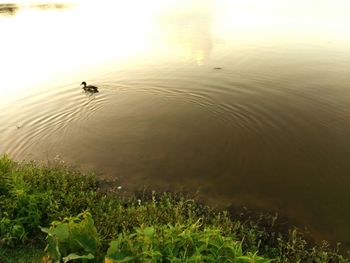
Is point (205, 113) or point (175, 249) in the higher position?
point (205, 113)

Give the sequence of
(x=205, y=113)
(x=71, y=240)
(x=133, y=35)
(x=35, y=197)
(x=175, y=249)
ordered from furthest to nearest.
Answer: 1. (x=133, y=35)
2. (x=205, y=113)
3. (x=35, y=197)
4. (x=71, y=240)
5. (x=175, y=249)

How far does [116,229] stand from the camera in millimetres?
7727

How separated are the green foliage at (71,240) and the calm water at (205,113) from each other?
13.0ft

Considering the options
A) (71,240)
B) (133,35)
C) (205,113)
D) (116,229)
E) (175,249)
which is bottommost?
(116,229)

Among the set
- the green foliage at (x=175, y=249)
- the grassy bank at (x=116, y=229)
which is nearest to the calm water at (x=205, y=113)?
the grassy bank at (x=116, y=229)

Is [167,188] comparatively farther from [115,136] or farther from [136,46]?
[136,46]

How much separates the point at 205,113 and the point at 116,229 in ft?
27.5

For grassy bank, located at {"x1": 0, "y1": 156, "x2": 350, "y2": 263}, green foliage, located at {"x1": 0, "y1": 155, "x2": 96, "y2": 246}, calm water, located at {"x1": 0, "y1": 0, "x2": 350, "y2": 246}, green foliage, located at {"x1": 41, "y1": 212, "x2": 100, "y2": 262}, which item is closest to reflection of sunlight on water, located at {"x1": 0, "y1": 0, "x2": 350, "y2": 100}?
calm water, located at {"x1": 0, "y1": 0, "x2": 350, "y2": 246}

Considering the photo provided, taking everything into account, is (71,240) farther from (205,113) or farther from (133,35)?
(133,35)

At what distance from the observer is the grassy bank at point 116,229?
237 inches

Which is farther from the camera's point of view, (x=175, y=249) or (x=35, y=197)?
(x=35, y=197)

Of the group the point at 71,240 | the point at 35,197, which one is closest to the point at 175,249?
the point at 71,240

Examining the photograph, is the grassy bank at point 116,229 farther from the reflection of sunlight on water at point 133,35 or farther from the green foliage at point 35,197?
the reflection of sunlight on water at point 133,35

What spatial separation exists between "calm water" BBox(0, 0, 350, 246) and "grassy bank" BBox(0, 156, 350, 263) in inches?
43.8
